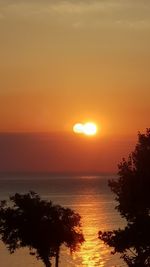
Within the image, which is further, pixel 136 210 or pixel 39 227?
pixel 39 227

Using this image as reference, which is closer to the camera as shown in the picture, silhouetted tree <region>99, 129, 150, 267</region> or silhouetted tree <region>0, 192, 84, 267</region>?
silhouetted tree <region>99, 129, 150, 267</region>

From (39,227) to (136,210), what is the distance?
890 inches

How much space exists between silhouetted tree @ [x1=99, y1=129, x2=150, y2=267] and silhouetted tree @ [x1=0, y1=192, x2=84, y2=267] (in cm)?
2032

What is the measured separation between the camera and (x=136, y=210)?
38.3 metres

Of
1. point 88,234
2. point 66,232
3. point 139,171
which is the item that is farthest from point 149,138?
point 88,234

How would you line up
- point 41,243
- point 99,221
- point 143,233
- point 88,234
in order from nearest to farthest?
point 143,233, point 41,243, point 88,234, point 99,221

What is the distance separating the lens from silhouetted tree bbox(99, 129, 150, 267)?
3784cm

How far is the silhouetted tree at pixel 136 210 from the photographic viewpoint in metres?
37.8

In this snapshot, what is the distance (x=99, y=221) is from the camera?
603ft

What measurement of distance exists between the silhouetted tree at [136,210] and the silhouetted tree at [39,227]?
20321 mm

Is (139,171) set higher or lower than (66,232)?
higher

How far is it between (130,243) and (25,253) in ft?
263

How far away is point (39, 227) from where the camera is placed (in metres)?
59.5

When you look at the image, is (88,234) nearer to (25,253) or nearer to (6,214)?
(25,253)
